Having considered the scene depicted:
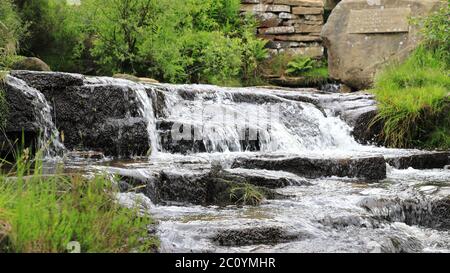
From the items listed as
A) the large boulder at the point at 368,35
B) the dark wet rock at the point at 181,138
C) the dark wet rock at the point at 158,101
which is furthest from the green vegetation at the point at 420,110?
the dark wet rock at the point at 158,101

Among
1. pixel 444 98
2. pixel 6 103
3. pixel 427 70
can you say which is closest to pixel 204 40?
pixel 427 70

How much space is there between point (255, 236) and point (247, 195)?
119cm

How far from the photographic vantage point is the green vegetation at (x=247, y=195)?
17.0 ft

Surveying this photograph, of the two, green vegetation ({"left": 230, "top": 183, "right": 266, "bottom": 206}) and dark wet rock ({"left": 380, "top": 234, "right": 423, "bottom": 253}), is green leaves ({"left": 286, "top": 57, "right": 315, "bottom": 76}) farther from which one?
dark wet rock ({"left": 380, "top": 234, "right": 423, "bottom": 253})

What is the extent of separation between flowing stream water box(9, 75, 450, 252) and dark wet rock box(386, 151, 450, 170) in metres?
0.15

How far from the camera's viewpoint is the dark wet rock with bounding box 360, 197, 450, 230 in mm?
4968

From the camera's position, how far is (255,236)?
4055 millimetres

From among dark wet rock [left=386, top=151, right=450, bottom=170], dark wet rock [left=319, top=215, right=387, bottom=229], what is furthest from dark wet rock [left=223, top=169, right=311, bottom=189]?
dark wet rock [left=386, top=151, right=450, bottom=170]

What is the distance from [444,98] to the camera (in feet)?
29.6

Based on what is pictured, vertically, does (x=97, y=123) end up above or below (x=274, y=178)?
above

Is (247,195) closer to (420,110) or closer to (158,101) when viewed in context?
(158,101)

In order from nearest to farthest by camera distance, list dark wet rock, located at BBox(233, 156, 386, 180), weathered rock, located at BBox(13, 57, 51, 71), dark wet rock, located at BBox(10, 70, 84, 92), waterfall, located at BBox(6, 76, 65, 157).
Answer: dark wet rock, located at BBox(233, 156, 386, 180) → waterfall, located at BBox(6, 76, 65, 157) → dark wet rock, located at BBox(10, 70, 84, 92) → weathered rock, located at BBox(13, 57, 51, 71)

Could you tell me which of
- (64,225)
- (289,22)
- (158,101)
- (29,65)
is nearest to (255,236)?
(64,225)
